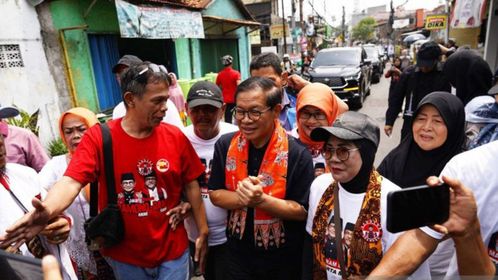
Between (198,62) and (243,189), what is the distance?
9.78m

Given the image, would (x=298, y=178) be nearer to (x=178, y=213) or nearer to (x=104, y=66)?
(x=178, y=213)

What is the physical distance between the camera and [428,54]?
151 inches

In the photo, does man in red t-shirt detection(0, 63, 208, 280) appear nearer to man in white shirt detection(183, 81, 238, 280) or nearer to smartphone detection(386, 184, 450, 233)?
man in white shirt detection(183, 81, 238, 280)

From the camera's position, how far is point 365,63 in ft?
37.2

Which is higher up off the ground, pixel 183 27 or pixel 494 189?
pixel 183 27

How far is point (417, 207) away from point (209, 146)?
1.57 m

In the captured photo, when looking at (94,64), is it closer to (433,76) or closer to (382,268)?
(433,76)

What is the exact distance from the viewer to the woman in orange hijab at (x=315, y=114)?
220 cm

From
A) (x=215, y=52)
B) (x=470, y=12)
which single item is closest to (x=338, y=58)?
(x=470, y=12)

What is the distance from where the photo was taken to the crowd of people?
139cm

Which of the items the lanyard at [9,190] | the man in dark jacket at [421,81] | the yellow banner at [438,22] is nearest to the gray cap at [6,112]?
the lanyard at [9,190]

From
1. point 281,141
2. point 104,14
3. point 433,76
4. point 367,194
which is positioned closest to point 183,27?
point 104,14

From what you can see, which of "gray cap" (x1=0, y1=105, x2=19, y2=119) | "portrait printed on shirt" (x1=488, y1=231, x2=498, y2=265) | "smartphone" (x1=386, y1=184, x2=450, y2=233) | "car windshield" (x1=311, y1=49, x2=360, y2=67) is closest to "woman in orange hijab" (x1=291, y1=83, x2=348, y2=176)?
"portrait printed on shirt" (x1=488, y1=231, x2=498, y2=265)

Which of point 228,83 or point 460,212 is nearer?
point 460,212
